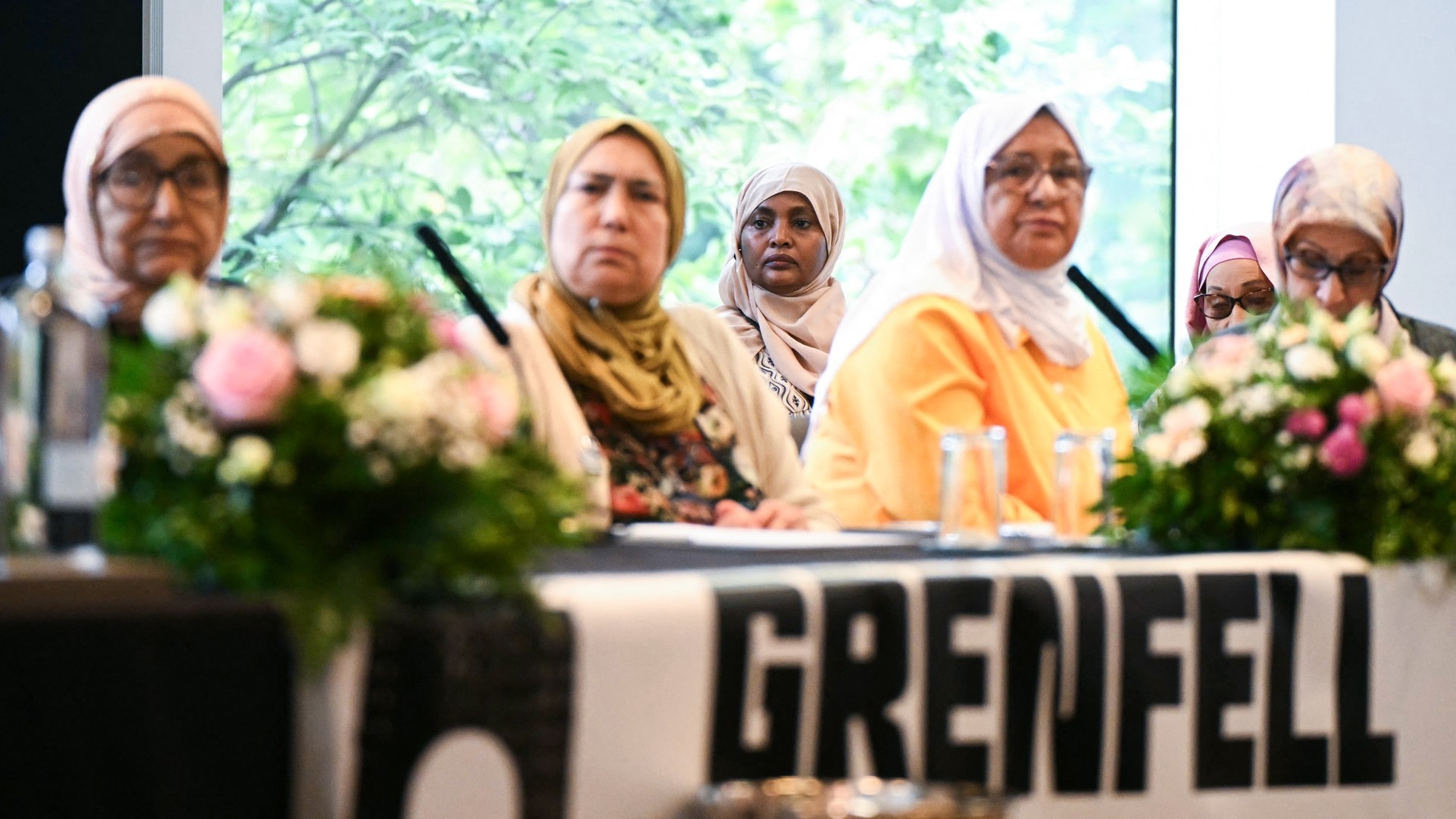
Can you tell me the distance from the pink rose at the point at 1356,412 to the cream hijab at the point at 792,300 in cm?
251

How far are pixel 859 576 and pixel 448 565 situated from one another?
45cm

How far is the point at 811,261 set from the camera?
4.66 m

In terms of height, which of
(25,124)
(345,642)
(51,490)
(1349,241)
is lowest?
(345,642)

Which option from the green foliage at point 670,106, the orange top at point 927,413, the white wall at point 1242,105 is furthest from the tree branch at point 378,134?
the white wall at point 1242,105

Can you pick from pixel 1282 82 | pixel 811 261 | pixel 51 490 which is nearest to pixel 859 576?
pixel 51 490

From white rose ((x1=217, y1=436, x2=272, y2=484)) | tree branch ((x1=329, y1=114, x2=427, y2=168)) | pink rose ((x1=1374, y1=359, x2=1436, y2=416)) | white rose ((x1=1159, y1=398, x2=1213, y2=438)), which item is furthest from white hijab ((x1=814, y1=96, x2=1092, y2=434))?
tree branch ((x1=329, y1=114, x2=427, y2=168))

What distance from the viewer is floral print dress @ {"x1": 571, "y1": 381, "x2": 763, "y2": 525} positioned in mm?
2371

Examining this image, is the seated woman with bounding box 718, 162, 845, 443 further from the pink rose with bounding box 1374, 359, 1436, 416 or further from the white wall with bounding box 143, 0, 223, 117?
the pink rose with bounding box 1374, 359, 1436, 416

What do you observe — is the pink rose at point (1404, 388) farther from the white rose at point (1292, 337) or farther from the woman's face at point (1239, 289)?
the woman's face at point (1239, 289)

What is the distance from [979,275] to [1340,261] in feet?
1.85

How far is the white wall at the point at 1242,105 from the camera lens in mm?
5145

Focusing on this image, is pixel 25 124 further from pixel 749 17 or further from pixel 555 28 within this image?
pixel 749 17

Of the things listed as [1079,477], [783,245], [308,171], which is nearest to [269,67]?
[308,171]

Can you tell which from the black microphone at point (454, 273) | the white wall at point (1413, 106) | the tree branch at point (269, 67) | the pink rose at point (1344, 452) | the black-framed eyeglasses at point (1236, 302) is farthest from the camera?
the white wall at point (1413, 106)
